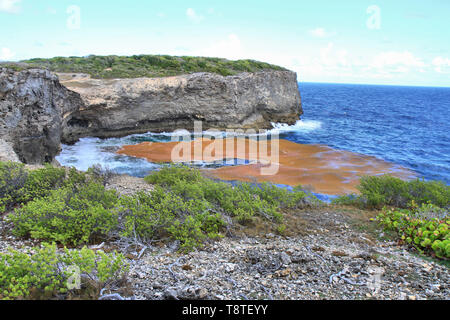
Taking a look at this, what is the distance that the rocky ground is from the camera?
4.36m

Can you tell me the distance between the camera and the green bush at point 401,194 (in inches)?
373

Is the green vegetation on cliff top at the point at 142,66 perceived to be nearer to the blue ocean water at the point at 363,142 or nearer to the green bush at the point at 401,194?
the blue ocean water at the point at 363,142

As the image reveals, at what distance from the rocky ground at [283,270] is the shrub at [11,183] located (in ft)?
5.69

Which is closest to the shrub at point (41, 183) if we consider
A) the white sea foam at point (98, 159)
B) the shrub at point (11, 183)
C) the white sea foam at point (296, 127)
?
the shrub at point (11, 183)

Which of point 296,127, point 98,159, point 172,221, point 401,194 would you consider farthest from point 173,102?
point 172,221

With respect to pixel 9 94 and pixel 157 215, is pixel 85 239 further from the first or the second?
pixel 9 94

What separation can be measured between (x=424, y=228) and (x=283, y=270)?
3507mm

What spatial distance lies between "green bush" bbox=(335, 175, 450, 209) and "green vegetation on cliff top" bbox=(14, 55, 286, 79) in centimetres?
2040

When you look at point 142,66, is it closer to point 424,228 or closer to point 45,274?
point 424,228

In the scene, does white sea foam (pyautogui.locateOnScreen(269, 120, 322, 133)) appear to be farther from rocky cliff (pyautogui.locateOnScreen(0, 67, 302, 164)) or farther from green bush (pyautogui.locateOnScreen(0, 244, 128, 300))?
→ green bush (pyautogui.locateOnScreen(0, 244, 128, 300))

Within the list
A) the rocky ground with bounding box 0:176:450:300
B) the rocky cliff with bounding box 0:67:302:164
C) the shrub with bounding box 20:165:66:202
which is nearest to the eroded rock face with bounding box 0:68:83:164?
the rocky cliff with bounding box 0:67:302:164

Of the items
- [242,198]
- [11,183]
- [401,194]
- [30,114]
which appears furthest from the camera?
[30,114]

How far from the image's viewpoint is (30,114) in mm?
15273
